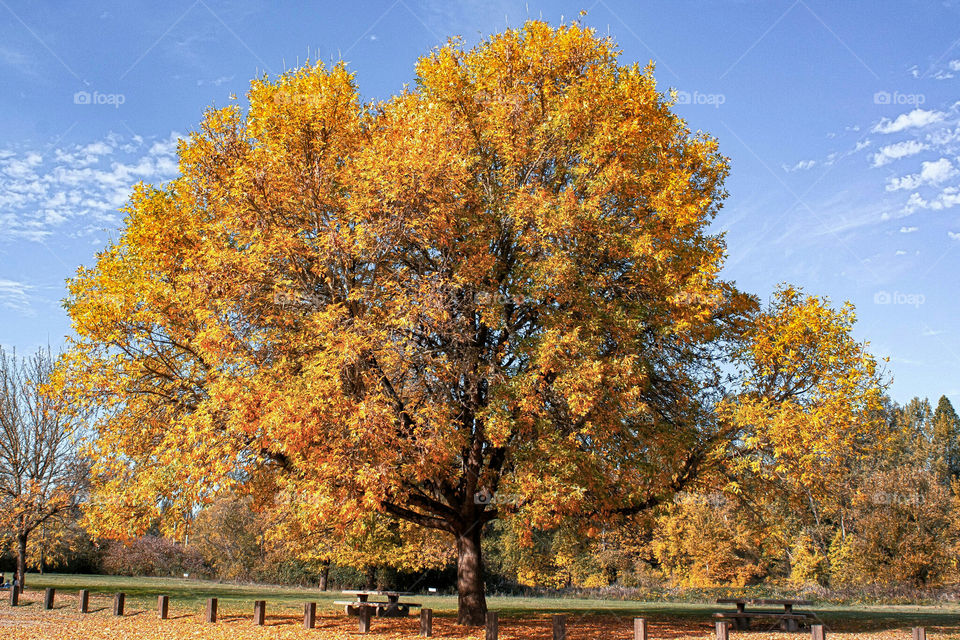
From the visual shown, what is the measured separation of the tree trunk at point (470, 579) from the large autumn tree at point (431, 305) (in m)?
0.07

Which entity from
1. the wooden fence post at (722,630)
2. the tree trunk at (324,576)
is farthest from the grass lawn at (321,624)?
the tree trunk at (324,576)

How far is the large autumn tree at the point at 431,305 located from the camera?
12641mm

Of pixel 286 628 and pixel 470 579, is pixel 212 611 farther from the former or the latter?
pixel 470 579

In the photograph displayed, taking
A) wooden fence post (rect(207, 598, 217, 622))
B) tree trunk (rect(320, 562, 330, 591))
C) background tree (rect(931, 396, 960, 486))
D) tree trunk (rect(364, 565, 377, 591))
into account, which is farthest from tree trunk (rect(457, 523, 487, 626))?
background tree (rect(931, 396, 960, 486))

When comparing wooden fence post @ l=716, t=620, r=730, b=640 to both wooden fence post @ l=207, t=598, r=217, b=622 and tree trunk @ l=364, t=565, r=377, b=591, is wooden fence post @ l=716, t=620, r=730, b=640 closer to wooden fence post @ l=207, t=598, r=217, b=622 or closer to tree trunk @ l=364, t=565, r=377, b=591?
wooden fence post @ l=207, t=598, r=217, b=622

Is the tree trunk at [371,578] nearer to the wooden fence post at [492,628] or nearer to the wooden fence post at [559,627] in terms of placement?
the wooden fence post at [492,628]

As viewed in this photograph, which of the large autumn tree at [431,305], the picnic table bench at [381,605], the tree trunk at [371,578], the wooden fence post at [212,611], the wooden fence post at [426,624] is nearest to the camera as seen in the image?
the large autumn tree at [431,305]

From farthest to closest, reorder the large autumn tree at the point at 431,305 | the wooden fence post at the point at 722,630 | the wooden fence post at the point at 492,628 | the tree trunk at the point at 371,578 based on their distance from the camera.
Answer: the tree trunk at the point at 371,578 < the large autumn tree at the point at 431,305 < the wooden fence post at the point at 492,628 < the wooden fence post at the point at 722,630

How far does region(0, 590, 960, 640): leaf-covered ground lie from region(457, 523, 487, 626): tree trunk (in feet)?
1.68

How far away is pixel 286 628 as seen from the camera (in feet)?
50.9

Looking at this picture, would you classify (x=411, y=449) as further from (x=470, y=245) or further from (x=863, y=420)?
(x=863, y=420)

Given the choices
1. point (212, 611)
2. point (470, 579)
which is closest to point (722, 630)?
point (470, 579)

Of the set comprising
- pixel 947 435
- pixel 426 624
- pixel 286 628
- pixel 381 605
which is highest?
pixel 947 435

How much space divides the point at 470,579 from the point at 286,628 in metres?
4.64
